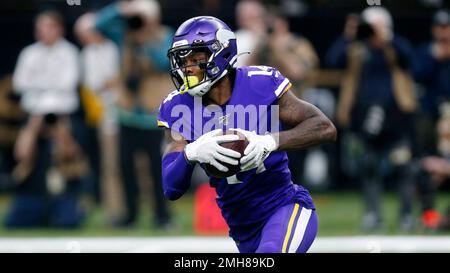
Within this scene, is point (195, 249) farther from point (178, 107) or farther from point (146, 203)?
point (146, 203)

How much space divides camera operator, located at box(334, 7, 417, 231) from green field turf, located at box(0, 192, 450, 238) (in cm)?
37

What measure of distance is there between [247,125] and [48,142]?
494cm

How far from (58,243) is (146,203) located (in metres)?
3.30

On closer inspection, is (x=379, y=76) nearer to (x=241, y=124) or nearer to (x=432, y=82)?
(x=432, y=82)

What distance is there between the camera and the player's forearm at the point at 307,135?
480cm

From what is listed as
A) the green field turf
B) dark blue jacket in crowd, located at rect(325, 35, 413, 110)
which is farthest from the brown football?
dark blue jacket in crowd, located at rect(325, 35, 413, 110)

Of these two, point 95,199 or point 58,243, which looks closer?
point 58,243

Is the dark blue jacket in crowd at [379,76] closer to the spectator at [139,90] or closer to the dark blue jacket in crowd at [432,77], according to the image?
the dark blue jacket in crowd at [432,77]

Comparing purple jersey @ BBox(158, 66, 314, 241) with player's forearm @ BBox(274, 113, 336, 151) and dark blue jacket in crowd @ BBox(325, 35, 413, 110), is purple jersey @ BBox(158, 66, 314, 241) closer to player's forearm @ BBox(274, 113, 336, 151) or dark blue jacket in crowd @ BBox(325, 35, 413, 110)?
player's forearm @ BBox(274, 113, 336, 151)

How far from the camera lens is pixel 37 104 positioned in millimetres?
9680

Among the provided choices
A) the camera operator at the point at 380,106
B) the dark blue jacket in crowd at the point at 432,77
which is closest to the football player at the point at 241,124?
the camera operator at the point at 380,106

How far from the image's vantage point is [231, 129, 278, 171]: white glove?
4.63 m

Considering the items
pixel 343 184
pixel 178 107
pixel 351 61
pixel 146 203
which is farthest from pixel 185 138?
pixel 343 184

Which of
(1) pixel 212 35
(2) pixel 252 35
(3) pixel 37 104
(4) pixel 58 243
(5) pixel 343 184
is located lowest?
(5) pixel 343 184
